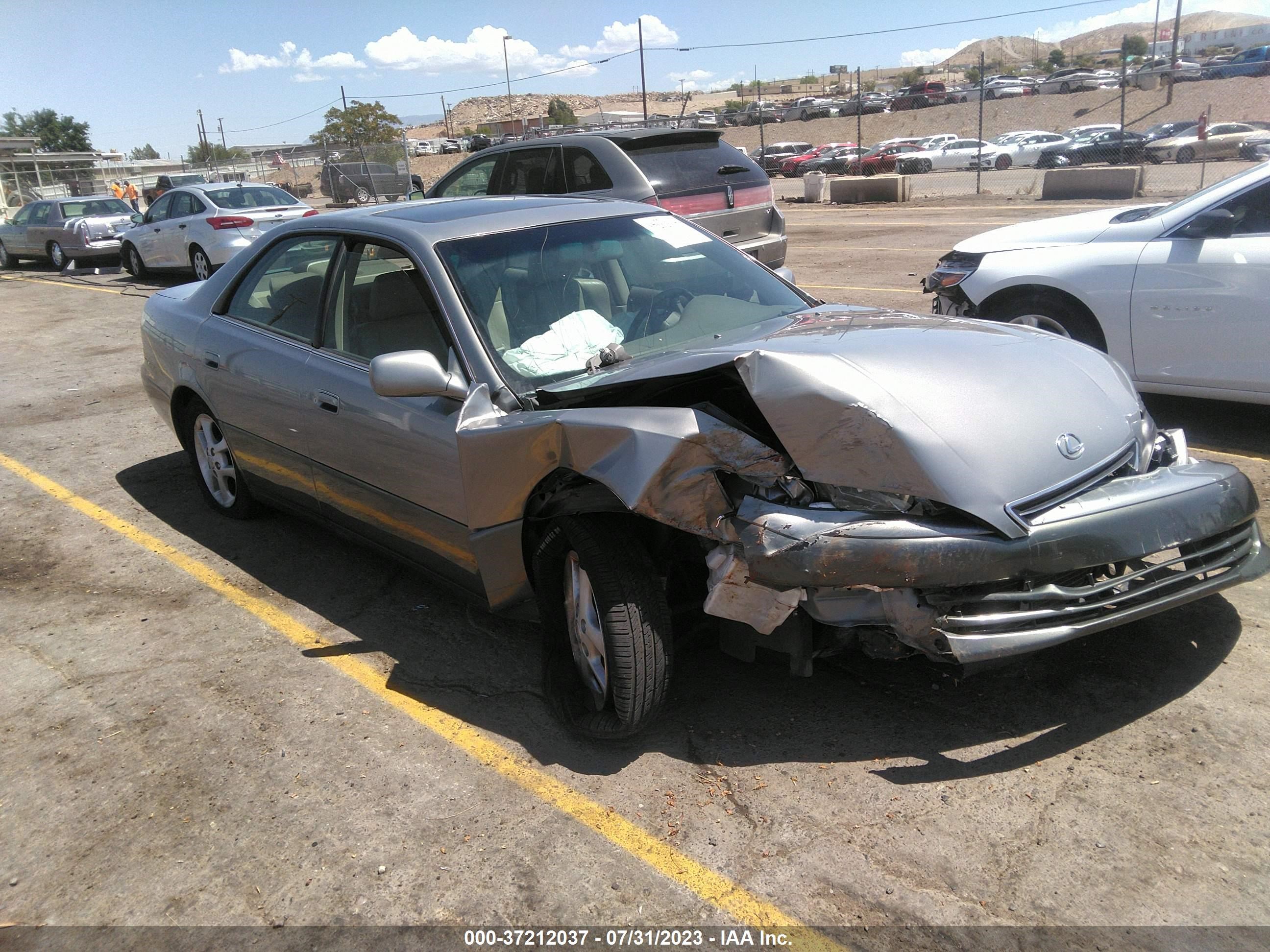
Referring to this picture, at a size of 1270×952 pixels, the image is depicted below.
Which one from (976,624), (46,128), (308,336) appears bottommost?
(976,624)

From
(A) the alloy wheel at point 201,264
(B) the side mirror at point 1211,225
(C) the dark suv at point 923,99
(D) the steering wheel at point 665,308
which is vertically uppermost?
(C) the dark suv at point 923,99

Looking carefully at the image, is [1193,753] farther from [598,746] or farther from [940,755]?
[598,746]

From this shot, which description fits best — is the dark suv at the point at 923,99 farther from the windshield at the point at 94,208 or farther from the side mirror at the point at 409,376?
the side mirror at the point at 409,376

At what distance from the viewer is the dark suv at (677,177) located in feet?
30.0

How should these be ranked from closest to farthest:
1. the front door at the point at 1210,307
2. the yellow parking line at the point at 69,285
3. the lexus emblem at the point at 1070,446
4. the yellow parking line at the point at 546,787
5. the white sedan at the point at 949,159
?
the yellow parking line at the point at 546,787
the lexus emblem at the point at 1070,446
the front door at the point at 1210,307
the yellow parking line at the point at 69,285
the white sedan at the point at 949,159

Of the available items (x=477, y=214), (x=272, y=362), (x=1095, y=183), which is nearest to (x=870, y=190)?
(x=1095, y=183)

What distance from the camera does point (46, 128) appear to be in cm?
9356

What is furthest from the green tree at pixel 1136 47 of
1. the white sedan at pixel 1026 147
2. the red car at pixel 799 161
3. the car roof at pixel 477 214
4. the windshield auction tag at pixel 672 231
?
the car roof at pixel 477 214

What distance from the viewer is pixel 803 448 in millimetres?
2945

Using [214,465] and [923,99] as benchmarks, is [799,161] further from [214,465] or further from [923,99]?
[214,465]

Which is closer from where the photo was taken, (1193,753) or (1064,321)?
(1193,753)

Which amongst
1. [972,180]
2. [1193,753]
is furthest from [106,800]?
[972,180]

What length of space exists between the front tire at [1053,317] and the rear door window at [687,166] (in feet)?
12.1

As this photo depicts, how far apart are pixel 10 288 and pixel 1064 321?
19.2 meters
